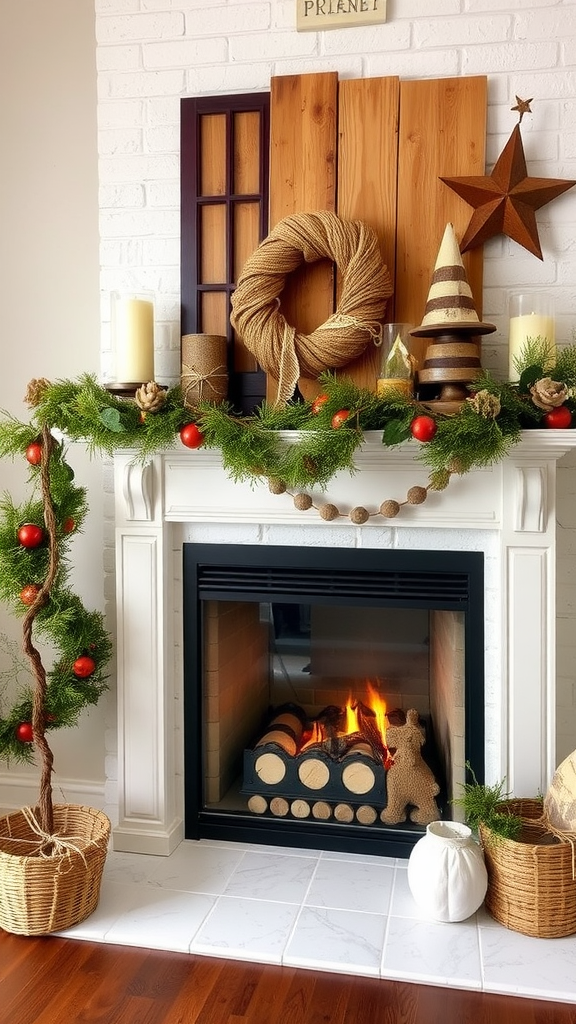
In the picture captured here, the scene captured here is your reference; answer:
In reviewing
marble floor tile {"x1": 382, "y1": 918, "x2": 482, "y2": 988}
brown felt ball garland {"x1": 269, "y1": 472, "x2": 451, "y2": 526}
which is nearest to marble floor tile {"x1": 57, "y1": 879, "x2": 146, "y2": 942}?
marble floor tile {"x1": 382, "y1": 918, "x2": 482, "y2": 988}

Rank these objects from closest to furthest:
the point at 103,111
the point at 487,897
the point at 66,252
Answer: the point at 487,897 → the point at 103,111 → the point at 66,252

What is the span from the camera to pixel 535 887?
75.5 inches

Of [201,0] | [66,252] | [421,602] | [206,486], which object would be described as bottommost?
[421,602]

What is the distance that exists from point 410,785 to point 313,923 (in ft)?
1.60

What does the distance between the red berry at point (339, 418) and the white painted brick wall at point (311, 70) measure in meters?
0.49

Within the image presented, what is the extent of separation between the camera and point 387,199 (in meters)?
2.25

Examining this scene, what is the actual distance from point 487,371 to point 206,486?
2.57 ft

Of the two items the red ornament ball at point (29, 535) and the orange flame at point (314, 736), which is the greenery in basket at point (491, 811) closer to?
the orange flame at point (314, 736)

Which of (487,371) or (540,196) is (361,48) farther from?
(487,371)

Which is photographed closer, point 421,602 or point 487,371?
point 487,371

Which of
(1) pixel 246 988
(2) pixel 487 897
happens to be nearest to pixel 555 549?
(2) pixel 487 897

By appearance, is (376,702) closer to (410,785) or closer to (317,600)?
(410,785)

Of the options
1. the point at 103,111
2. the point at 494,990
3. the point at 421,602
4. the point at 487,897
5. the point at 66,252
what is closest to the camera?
the point at 494,990

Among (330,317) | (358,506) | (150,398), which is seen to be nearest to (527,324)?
(330,317)
